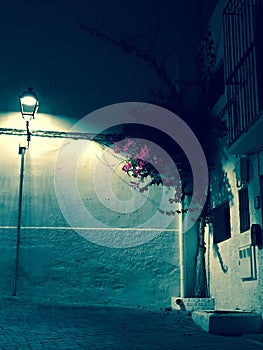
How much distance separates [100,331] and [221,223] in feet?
13.6

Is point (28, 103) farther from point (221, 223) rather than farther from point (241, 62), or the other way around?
point (221, 223)

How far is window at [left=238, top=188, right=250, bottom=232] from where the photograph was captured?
9234 mm

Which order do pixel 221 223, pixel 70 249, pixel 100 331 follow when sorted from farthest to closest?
pixel 70 249
pixel 221 223
pixel 100 331

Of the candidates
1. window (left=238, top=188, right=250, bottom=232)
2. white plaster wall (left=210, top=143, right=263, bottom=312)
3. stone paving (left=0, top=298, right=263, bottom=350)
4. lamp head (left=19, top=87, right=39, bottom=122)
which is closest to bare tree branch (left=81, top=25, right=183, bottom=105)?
white plaster wall (left=210, top=143, right=263, bottom=312)

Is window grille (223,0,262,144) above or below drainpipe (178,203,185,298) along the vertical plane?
above

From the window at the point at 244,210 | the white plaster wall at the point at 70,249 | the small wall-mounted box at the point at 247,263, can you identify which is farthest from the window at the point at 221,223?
the white plaster wall at the point at 70,249

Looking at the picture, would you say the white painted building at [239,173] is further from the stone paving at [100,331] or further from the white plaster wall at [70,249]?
the white plaster wall at [70,249]

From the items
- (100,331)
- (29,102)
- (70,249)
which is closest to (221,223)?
(70,249)

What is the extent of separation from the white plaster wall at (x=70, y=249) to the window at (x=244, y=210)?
2.82m

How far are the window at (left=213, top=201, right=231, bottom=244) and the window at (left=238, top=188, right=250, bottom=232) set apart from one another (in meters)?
0.80

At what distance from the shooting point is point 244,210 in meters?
9.40

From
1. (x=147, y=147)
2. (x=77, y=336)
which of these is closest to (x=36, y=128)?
(x=147, y=147)

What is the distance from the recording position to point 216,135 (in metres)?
10.9

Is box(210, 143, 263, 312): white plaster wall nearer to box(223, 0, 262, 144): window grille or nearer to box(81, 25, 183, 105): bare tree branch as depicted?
box(223, 0, 262, 144): window grille
